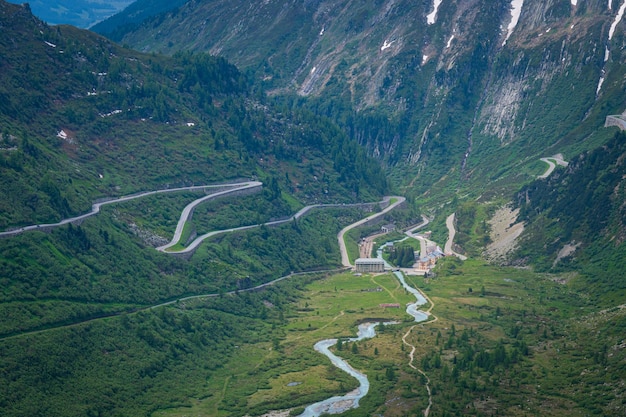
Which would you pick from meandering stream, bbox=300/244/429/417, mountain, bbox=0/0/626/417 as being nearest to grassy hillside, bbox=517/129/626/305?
mountain, bbox=0/0/626/417

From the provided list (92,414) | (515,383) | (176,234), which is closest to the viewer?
(92,414)

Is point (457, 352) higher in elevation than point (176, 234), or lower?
lower

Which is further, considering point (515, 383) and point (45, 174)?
point (45, 174)

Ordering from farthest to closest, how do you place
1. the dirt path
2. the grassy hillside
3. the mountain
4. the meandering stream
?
the grassy hillside
the meandering stream
the mountain
the dirt path

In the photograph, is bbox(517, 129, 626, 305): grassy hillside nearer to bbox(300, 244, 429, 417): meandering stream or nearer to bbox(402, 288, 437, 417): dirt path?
bbox(402, 288, 437, 417): dirt path

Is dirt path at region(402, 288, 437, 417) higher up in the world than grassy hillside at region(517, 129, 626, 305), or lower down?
lower down

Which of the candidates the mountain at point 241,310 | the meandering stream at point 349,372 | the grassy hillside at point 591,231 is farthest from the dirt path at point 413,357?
the grassy hillside at point 591,231

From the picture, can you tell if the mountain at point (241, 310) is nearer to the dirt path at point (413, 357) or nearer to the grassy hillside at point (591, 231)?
the grassy hillside at point (591, 231)

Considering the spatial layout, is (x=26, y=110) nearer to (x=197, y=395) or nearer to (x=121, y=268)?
(x=121, y=268)

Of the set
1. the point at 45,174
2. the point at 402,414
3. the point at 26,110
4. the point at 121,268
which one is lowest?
the point at 402,414

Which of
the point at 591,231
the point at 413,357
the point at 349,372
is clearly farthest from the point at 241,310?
the point at 591,231

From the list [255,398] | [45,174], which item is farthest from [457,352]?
[45,174]
